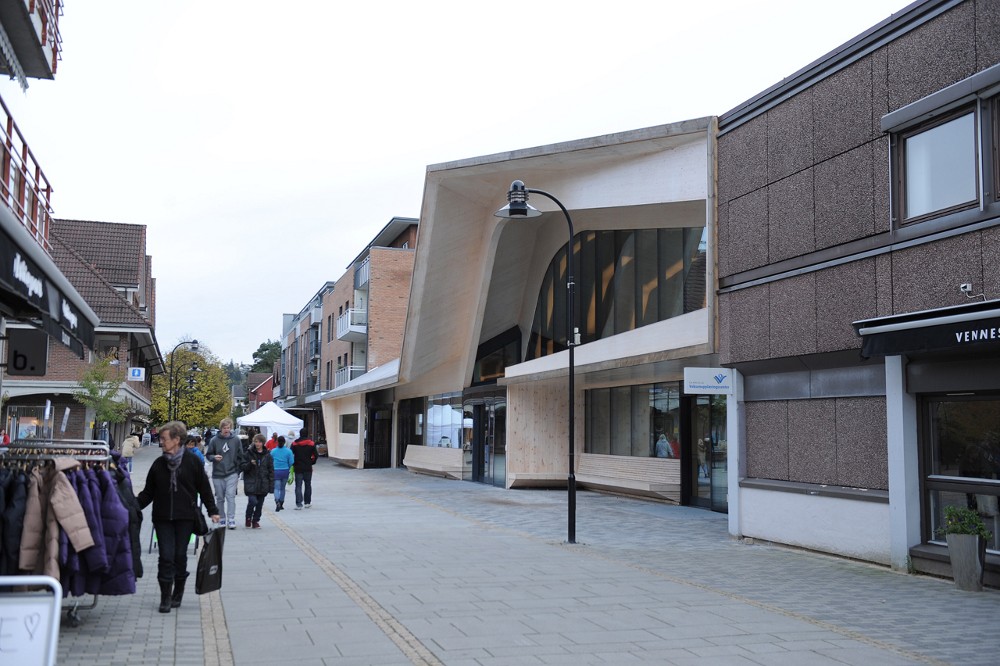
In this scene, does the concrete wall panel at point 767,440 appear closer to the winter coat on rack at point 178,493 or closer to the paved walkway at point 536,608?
the paved walkway at point 536,608

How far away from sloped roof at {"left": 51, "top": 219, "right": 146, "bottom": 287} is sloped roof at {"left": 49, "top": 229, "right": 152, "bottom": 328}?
20.6 feet

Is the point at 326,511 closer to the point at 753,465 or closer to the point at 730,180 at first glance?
the point at 753,465

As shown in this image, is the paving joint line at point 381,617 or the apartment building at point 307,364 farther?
the apartment building at point 307,364

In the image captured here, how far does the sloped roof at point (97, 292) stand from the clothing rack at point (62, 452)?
29174mm

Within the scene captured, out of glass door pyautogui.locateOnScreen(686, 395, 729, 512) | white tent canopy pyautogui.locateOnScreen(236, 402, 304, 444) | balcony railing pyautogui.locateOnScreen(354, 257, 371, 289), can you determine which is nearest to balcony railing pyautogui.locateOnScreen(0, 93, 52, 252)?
glass door pyautogui.locateOnScreen(686, 395, 729, 512)

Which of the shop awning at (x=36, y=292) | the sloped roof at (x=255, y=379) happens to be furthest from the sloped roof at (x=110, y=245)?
the sloped roof at (x=255, y=379)

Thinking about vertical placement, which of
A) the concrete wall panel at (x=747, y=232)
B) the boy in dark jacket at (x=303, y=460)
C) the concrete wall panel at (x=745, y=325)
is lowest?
the boy in dark jacket at (x=303, y=460)

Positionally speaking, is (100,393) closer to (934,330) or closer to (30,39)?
(30,39)

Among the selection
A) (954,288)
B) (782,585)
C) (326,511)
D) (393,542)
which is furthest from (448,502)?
(954,288)

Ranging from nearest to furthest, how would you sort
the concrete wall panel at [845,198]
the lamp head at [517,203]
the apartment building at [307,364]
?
the concrete wall panel at [845,198] → the lamp head at [517,203] → the apartment building at [307,364]

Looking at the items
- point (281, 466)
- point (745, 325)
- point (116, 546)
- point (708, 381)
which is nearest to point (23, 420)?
point (281, 466)

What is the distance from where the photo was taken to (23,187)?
11.1m

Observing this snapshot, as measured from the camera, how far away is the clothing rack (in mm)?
6973

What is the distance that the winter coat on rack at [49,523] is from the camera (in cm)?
661
